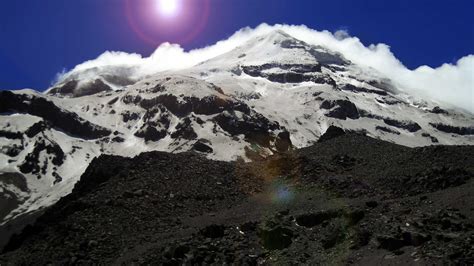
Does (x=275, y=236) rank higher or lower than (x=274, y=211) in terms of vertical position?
lower

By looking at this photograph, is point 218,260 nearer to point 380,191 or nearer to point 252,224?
point 252,224

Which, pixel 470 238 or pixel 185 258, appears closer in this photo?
pixel 470 238

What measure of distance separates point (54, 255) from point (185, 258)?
11895mm

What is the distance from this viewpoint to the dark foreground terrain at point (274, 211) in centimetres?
3759

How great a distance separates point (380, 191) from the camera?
51.2 metres

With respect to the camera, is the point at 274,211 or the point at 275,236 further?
the point at 274,211

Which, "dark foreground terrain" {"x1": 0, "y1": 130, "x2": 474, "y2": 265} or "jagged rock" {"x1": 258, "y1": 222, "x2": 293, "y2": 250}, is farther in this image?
"jagged rock" {"x1": 258, "y1": 222, "x2": 293, "y2": 250}

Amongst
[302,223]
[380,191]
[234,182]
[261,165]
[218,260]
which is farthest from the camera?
[261,165]

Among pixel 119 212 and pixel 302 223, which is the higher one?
pixel 119 212

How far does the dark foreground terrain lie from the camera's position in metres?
37.6

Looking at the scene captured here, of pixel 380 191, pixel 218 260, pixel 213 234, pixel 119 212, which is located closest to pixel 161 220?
pixel 119 212

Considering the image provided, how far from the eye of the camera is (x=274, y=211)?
161 ft

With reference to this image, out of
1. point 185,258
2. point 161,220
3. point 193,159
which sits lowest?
point 185,258

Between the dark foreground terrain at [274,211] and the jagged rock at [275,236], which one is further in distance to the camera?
the jagged rock at [275,236]
